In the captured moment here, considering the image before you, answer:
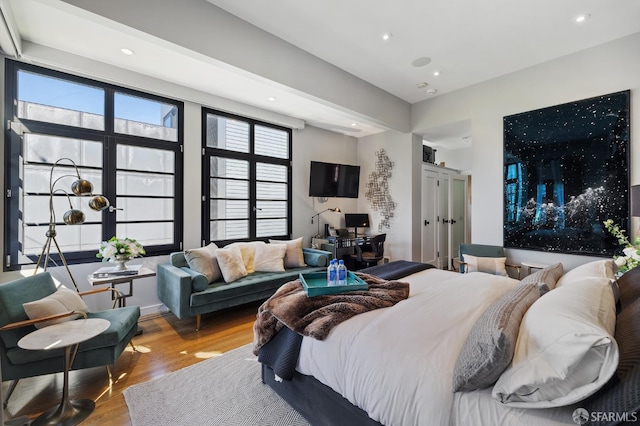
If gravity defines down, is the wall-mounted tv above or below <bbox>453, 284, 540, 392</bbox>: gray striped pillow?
above

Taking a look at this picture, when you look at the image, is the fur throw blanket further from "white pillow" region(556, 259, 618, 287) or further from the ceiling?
the ceiling

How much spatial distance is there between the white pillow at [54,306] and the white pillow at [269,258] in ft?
6.27

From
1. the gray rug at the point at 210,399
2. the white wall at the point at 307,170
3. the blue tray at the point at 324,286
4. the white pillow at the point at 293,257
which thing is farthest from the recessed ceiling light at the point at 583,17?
the gray rug at the point at 210,399

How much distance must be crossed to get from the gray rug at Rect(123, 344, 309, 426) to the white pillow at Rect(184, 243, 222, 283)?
108 cm

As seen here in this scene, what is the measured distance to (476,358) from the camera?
3.41ft

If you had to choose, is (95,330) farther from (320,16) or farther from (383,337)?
(320,16)

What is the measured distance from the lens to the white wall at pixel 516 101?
9.64ft

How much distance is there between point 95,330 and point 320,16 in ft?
10.4

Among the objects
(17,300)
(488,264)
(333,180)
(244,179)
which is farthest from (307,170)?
(17,300)

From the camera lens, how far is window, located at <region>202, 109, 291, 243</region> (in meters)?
3.98

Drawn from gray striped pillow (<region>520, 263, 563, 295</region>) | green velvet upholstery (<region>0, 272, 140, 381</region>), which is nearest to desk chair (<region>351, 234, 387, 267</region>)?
gray striped pillow (<region>520, 263, 563, 295</region>)

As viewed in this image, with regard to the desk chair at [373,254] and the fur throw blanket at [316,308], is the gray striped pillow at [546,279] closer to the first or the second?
the fur throw blanket at [316,308]

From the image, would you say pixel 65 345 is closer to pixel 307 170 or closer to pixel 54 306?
pixel 54 306

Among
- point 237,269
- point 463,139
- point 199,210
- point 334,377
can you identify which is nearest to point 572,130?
point 463,139
